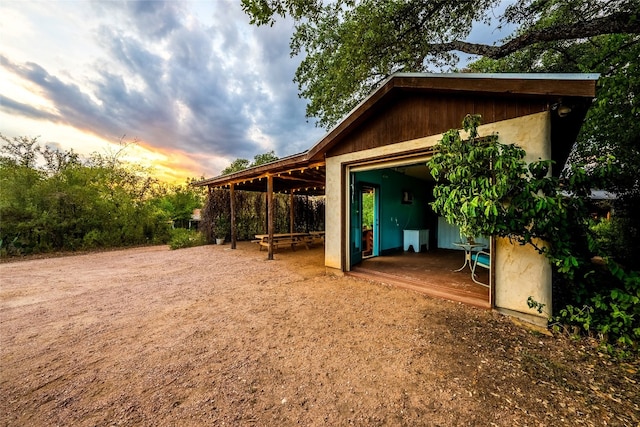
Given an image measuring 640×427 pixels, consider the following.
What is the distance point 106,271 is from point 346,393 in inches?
268

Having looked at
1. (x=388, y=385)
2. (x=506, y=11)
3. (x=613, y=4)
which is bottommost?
(x=388, y=385)

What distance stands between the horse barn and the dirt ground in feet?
2.29

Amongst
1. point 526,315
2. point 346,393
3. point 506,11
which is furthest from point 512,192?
point 506,11

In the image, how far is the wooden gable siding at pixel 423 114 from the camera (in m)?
3.09

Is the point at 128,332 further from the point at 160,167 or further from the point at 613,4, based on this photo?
the point at 160,167

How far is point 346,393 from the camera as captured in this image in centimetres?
180

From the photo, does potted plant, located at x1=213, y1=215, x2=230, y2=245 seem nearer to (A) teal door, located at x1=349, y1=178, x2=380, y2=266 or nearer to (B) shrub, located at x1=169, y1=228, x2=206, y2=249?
(B) shrub, located at x1=169, y1=228, x2=206, y2=249

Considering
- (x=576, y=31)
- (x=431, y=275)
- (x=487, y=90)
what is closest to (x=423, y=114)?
(x=487, y=90)

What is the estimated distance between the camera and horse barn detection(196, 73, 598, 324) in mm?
2805

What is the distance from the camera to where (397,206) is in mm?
7680

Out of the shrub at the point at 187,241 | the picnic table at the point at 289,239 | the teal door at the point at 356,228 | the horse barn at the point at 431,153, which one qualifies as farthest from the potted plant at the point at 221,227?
the teal door at the point at 356,228

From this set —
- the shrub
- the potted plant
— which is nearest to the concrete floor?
the potted plant

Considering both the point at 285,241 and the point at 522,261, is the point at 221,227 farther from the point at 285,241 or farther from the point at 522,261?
the point at 522,261

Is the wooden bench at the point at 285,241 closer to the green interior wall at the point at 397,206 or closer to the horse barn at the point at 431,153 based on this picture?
the horse barn at the point at 431,153
